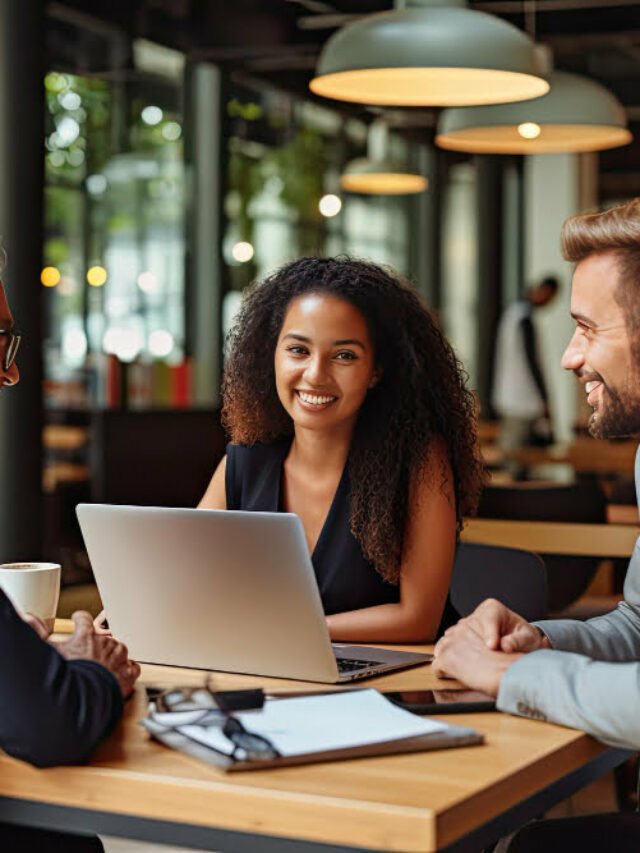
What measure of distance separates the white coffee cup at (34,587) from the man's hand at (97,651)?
39cm

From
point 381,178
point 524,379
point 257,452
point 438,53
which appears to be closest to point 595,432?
point 257,452

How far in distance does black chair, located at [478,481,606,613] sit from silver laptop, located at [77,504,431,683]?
8.76 feet

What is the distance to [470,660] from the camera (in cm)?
207

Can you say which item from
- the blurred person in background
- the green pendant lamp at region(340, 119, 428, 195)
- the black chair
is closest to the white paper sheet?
the black chair

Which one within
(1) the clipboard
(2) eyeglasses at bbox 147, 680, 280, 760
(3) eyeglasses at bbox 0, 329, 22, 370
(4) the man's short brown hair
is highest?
(4) the man's short brown hair

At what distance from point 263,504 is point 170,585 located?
83cm

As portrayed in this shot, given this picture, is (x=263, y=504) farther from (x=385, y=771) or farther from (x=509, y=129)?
(x=509, y=129)

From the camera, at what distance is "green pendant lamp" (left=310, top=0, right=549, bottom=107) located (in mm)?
3945

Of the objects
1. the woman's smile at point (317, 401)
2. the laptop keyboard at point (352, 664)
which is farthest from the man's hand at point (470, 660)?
the woman's smile at point (317, 401)

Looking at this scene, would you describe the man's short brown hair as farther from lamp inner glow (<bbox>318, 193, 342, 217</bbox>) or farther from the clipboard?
lamp inner glow (<bbox>318, 193, 342, 217</bbox>)

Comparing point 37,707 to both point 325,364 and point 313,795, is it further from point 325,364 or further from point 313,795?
point 325,364

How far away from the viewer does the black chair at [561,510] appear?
488 centimetres

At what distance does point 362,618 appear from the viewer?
2.62 m

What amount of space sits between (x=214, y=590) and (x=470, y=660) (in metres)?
0.38
